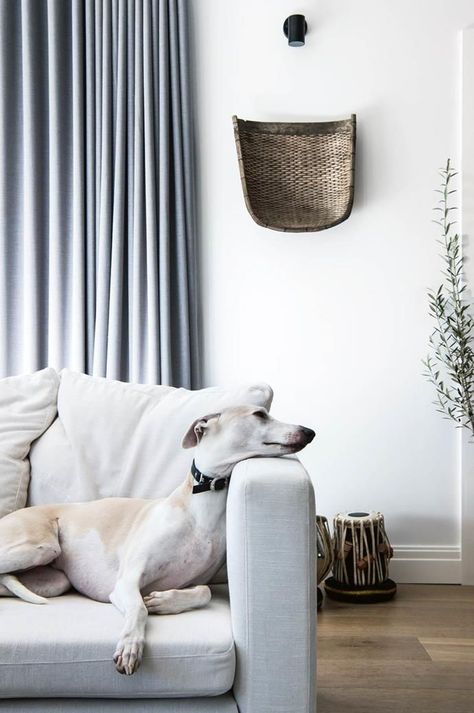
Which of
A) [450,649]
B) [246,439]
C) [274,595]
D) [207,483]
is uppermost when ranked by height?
[246,439]

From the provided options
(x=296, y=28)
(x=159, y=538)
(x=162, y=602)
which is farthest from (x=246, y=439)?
(x=296, y=28)

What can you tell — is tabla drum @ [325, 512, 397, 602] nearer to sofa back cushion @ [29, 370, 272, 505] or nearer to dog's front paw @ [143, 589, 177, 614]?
sofa back cushion @ [29, 370, 272, 505]

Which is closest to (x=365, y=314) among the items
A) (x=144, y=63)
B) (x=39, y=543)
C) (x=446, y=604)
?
(x=446, y=604)

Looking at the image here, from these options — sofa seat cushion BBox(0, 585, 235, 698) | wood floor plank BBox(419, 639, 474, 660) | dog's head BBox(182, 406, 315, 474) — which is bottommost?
wood floor plank BBox(419, 639, 474, 660)

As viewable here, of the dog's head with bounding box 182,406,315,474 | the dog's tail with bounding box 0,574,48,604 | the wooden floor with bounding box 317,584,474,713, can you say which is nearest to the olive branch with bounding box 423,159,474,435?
the wooden floor with bounding box 317,584,474,713

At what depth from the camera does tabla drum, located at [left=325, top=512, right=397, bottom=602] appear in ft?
9.67

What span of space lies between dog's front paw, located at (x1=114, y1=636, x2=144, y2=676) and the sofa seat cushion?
0.02 m

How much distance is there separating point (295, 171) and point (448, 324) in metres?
0.90

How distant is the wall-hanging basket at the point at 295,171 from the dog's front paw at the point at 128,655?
80.7 inches

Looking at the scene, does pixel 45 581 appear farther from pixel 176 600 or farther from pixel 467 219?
pixel 467 219

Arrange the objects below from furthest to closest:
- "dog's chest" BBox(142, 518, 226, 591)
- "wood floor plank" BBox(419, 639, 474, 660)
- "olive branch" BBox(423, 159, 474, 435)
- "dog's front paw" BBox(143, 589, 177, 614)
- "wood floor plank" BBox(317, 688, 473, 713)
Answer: "olive branch" BBox(423, 159, 474, 435)
"wood floor plank" BBox(419, 639, 474, 660)
"wood floor plank" BBox(317, 688, 473, 713)
"dog's chest" BBox(142, 518, 226, 591)
"dog's front paw" BBox(143, 589, 177, 614)

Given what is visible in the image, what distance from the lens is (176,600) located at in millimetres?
1675

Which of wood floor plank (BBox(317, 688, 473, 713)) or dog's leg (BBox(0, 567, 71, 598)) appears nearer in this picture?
dog's leg (BBox(0, 567, 71, 598))

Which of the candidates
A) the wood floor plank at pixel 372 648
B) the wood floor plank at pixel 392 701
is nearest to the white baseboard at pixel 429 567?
the wood floor plank at pixel 372 648
